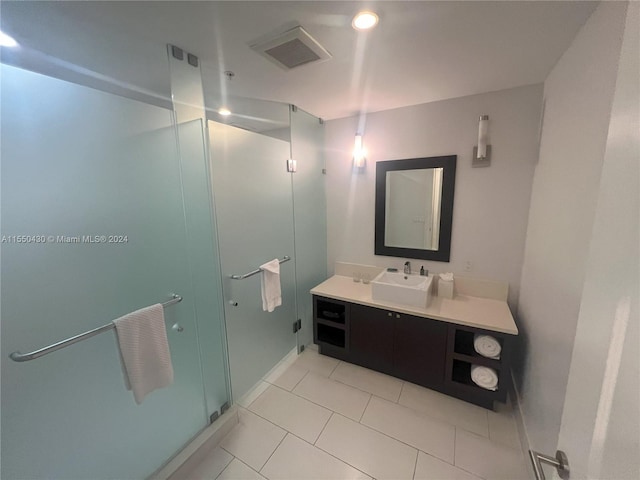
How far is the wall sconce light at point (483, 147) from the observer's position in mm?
1940

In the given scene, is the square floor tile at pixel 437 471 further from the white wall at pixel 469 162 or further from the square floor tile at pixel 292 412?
the white wall at pixel 469 162

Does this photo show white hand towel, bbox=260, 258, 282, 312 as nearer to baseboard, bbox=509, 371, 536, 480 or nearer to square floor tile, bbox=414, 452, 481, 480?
square floor tile, bbox=414, 452, 481, 480

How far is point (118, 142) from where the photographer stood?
46.6 inches

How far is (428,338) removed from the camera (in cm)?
194

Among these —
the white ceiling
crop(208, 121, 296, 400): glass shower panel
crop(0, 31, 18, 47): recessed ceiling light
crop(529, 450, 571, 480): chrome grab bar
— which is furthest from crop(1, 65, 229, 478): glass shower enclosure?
crop(529, 450, 571, 480): chrome grab bar

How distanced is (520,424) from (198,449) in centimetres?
209

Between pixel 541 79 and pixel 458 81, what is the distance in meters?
0.55

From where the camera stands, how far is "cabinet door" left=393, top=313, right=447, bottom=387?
6.28ft

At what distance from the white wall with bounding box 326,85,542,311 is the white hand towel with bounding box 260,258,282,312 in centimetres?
107

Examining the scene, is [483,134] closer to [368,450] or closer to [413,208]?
[413,208]

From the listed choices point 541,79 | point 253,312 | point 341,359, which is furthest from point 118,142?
point 541,79

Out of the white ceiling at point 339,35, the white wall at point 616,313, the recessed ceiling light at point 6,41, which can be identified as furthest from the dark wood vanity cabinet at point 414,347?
the recessed ceiling light at point 6,41

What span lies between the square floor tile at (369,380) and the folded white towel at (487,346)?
0.72 metres

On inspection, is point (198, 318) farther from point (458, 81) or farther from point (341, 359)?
point (458, 81)
